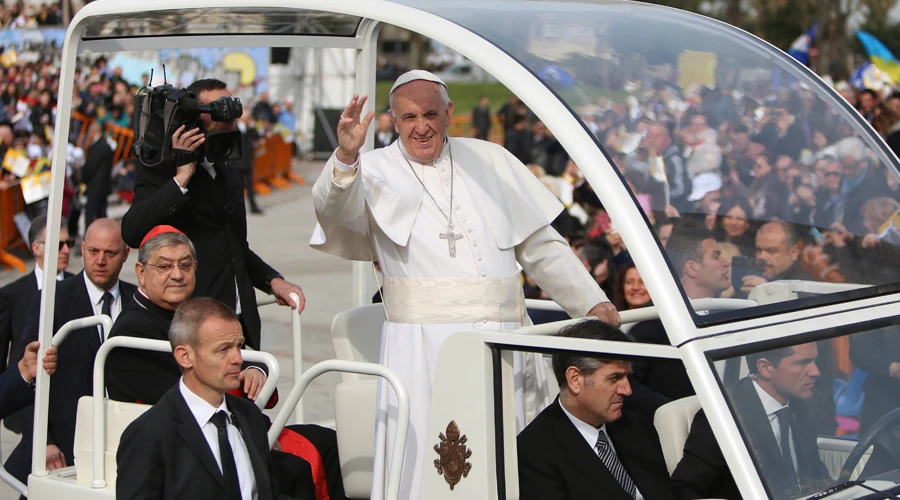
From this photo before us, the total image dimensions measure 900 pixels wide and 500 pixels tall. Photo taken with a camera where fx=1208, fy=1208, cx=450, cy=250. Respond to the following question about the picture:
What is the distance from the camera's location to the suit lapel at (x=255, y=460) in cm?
373

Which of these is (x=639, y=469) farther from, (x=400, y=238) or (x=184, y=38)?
(x=184, y=38)

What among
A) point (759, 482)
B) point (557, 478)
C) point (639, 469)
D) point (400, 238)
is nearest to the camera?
point (759, 482)

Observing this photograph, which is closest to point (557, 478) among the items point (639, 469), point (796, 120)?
point (639, 469)

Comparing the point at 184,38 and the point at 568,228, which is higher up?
the point at 568,228

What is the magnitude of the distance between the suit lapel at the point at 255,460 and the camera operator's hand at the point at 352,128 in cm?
89

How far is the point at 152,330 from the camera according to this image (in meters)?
4.48

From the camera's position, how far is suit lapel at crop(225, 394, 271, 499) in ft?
12.3

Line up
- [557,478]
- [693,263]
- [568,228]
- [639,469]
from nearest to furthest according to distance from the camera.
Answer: [693,263] < [557,478] < [639,469] < [568,228]

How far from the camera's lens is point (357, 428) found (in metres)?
4.54

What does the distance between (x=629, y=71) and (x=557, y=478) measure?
4.03 ft

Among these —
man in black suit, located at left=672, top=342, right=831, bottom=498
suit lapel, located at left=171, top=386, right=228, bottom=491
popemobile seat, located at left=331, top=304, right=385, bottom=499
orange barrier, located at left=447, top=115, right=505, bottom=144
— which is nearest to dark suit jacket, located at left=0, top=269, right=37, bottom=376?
popemobile seat, located at left=331, top=304, right=385, bottom=499

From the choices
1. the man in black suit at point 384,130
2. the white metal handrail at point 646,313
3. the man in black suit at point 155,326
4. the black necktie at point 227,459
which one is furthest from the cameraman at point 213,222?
the man in black suit at point 384,130

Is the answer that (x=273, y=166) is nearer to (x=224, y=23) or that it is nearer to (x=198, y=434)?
(x=224, y=23)

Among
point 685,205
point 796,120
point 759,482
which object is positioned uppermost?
point 796,120
